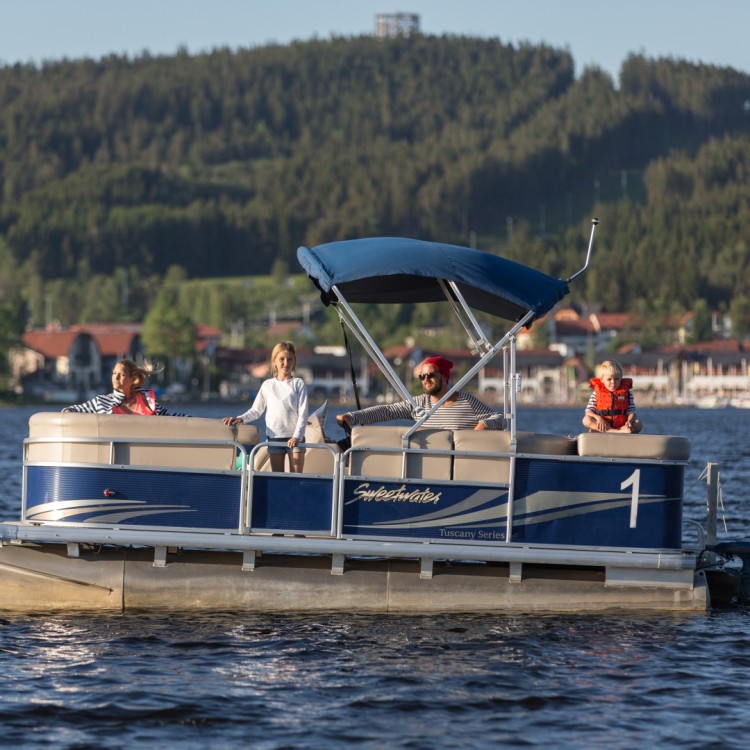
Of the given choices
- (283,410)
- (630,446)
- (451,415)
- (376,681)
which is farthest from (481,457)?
(376,681)

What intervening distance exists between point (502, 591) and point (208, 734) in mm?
3339

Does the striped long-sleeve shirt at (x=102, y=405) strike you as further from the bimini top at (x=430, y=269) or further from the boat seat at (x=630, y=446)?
the boat seat at (x=630, y=446)

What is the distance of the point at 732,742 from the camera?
852 centimetres

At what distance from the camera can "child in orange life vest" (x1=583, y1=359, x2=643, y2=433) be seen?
1151 centimetres

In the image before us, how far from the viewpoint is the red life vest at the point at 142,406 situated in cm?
1140

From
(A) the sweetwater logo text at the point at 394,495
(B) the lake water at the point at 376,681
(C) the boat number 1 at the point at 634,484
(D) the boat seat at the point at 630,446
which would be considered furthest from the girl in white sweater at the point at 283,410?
(C) the boat number 1 at the point at 634,484

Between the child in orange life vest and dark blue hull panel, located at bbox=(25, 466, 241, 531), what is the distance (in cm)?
285

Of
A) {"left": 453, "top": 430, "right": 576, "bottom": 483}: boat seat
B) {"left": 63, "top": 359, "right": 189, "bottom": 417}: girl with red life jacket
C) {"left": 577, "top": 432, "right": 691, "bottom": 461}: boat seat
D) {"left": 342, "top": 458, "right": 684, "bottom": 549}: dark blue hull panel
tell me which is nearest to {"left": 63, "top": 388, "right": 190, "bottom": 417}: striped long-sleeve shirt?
{"left": 63, "top": 359, "right": 189, "bottom": 417}: girl with red life jacket

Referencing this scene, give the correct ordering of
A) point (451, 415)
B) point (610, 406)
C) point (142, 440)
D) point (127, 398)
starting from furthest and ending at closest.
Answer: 1. point (610, 406)
2. point (127, 398)
3. point (451, 415)
4. point (142, 440)

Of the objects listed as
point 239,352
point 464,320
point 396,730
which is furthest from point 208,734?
point 239,352

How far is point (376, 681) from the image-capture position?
9594mm

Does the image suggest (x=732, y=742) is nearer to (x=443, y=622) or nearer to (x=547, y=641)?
(x=547, y=641)

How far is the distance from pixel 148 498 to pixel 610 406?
3.66 meters

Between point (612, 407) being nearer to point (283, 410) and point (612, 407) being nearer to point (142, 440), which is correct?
point (283, 410)
